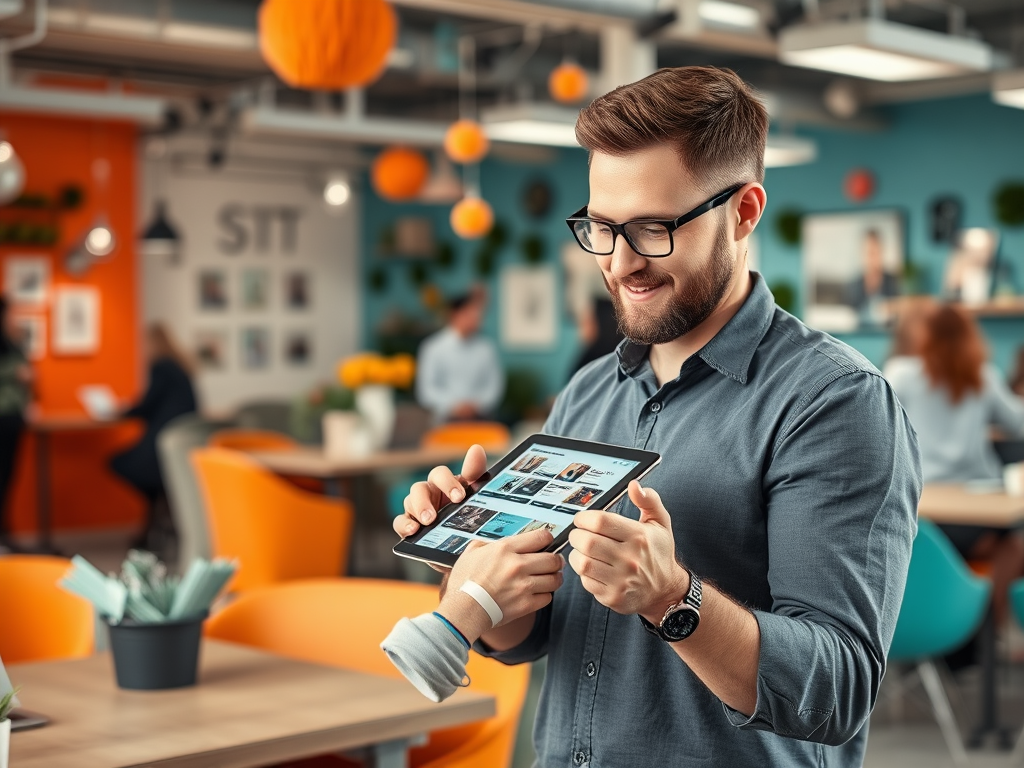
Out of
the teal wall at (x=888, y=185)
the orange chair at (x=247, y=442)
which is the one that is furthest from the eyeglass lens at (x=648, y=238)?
the teal wall at (x=888, y=185)

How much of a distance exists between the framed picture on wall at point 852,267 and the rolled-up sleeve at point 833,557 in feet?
28.2

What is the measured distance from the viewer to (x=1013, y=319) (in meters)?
9.52

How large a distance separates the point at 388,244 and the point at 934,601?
9012 millimetres

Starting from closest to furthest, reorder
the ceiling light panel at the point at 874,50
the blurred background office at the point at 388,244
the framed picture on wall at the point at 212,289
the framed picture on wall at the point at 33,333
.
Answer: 1. the blurred background office at the point at 388,244
2. the ceiling light panel at the point at 874,50
3. the framed picture on wall at the point at 33,333
4. the framed picture on wall at the point at 212,289

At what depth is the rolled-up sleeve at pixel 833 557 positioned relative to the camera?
146 cm

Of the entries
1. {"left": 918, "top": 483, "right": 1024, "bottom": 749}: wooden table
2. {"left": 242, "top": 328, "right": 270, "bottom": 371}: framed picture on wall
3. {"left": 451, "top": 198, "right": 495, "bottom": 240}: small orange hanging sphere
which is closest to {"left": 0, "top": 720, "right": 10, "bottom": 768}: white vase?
{"left": 918, "top": 483, "right": 1024, "bottom": 749}: wooden table

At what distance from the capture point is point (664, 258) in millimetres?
1601

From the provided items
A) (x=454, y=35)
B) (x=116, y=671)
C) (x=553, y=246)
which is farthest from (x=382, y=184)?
(x=116, y=671)

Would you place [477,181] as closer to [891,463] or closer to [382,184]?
[382,184]

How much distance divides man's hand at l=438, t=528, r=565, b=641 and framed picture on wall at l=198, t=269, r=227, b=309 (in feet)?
35.0

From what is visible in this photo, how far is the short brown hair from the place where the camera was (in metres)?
1.59

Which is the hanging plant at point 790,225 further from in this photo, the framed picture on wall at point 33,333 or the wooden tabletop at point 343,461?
the framed picture on wall at point 33,333

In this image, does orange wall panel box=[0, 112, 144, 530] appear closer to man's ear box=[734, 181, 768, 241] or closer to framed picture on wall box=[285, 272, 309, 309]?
framed picture on wall box=[285, 272, 309, 309]

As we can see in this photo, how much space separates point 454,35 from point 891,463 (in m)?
7.69
